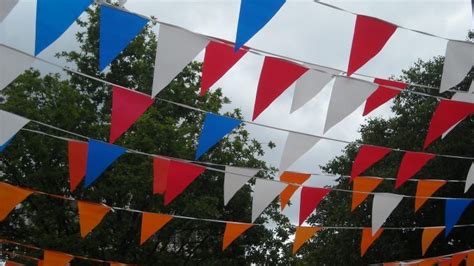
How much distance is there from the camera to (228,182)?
6.89 meters

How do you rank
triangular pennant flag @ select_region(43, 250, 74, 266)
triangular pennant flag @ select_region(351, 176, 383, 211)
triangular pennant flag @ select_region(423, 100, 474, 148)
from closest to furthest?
triangular pennant flag @ select_region(423, 100, 474, 148)
triangular pennant flag @ select_region(351, 176, 383, 211)
triangular pennant flag @ select_region(43, 250, 74, 266)

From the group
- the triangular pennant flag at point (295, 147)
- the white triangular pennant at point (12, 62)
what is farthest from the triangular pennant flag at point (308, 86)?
the white triangular pennant at point (12, 62)

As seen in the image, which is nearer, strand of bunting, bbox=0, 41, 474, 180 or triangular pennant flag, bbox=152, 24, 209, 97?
triangular pennant flag, bbox=152, 24, 209, 97

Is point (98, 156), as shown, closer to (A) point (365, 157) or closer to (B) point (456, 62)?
(A) point (365, 157)

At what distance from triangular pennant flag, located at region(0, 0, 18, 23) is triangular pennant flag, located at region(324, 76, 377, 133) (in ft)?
8.78

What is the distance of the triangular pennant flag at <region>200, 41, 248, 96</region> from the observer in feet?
16.2

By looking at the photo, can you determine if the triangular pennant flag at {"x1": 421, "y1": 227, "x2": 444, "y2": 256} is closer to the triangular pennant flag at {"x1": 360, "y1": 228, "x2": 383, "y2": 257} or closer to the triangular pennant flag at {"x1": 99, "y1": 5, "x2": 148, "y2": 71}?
the triangular pennant flag at {"x1": 360, "y1": 228, "x2": 383, "y2": 257}

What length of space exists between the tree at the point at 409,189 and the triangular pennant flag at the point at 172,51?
10.6 meters

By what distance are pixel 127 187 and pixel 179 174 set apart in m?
6.99

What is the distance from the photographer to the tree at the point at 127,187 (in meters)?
13.4

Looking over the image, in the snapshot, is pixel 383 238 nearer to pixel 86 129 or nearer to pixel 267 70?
pixel 86 129

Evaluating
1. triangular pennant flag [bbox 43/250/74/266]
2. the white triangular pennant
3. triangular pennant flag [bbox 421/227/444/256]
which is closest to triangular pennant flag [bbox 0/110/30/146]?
the white triangular pennant

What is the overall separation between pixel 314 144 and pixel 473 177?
2.37m

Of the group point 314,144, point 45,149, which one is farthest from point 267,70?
point 45,149
